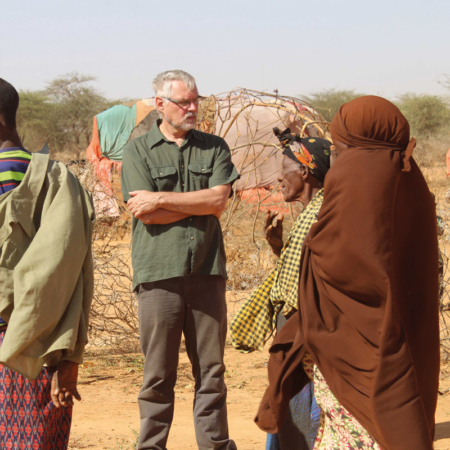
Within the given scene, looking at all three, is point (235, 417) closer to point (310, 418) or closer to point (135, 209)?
point (310, 418)

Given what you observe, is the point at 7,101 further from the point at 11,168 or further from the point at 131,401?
the point at 131,401

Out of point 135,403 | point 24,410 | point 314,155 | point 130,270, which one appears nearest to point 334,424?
point 24,410

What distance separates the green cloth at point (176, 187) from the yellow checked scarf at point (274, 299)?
0.31 m

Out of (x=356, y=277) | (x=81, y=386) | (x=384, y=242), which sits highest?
(x=384, y=242)

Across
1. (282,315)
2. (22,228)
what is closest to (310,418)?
(282,315)

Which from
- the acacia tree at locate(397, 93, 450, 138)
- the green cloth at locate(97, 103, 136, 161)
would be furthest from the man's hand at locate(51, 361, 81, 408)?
the acacia tree at locate(397, 93, 450, 138)

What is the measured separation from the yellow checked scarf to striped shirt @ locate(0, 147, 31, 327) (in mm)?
1128

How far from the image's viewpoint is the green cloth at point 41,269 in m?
2.05

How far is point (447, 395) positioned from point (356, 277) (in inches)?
115

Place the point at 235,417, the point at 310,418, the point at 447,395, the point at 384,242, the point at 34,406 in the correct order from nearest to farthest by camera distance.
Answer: the point at 384,242 → the point at 34,406 → the point at 310,418 → the point at 235,417 → the point at 447,395

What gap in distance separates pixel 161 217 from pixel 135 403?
1.97m

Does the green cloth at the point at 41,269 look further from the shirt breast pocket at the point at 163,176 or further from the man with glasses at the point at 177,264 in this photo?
the shirt breast pocket at the point at 163,176

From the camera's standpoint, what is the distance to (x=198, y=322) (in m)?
3.04

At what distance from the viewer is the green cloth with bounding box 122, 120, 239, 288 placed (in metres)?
2.99
